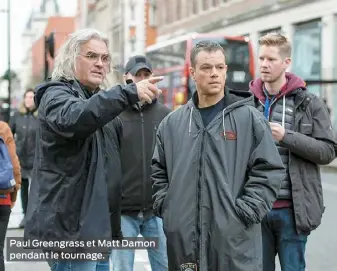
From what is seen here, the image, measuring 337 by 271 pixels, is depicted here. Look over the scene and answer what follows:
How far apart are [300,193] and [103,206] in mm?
1431

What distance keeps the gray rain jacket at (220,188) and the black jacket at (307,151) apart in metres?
0.78

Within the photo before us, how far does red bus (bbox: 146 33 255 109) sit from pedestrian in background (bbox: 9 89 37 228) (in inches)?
549

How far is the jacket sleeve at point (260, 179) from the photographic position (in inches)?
153

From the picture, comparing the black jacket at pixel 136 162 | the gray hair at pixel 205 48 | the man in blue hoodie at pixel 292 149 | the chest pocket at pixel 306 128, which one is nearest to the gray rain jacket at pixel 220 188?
the gray hair at pixel 205 48

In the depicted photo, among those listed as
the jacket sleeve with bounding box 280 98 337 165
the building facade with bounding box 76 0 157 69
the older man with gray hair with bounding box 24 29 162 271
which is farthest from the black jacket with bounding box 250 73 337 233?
the building facade with bounding box 76 0 157 69

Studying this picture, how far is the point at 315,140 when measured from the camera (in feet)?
16.0

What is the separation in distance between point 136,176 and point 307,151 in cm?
153

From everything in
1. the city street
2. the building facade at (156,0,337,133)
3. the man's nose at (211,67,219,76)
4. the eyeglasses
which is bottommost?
the city street

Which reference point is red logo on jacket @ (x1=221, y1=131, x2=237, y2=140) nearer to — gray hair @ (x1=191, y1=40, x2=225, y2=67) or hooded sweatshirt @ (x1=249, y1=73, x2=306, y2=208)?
gray hair @ (x1=191, y1=40, x2=225, y2=67)

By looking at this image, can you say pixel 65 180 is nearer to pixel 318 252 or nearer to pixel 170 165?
pixel 170 165

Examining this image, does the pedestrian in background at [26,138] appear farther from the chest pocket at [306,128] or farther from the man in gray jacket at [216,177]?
the man in gray jacket at [216,177]

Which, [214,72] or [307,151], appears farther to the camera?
[307,151]

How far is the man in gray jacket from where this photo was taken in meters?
3.88

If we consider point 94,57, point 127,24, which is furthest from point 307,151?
point 127,24
